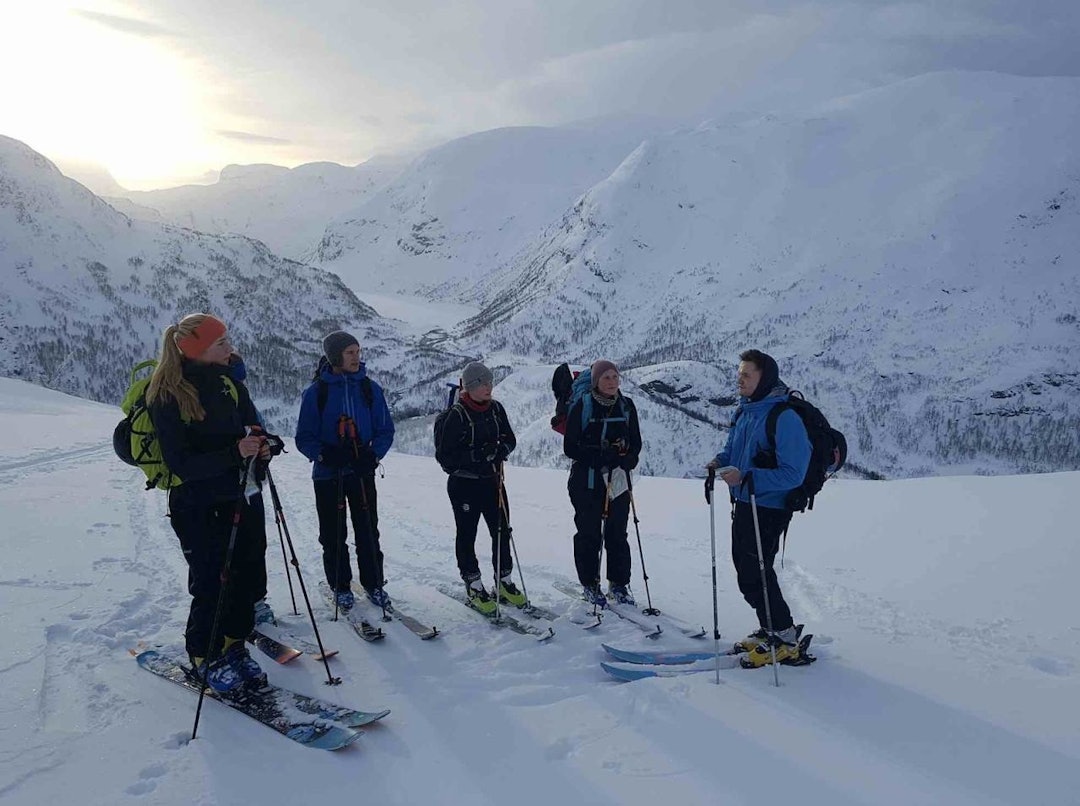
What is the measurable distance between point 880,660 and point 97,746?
5661mm

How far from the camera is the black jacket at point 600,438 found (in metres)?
6.14

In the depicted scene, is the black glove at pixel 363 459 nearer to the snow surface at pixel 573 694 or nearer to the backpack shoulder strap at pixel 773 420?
the snow surface at pixel 573 694

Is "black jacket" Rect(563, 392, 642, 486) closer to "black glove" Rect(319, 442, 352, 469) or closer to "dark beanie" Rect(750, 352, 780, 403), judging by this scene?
"dark beanie" Rect(750, 352, 780, 403)

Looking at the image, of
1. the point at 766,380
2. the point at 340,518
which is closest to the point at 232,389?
the point at 340,518

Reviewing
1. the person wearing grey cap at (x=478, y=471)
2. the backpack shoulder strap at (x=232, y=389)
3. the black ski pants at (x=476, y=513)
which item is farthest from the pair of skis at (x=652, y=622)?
the backpack shoulder strap at (x=232, y=389)

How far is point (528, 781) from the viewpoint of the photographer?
12.6 feet

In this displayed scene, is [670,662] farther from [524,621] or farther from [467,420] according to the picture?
[467,420]

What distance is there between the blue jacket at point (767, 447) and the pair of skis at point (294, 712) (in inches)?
122

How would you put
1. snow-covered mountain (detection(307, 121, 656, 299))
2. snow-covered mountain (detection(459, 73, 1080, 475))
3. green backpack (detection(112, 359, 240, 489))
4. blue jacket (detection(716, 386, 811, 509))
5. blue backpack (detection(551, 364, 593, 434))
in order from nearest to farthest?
1. green backpack (detection(112, 359, 240, 489))
2. blue jacket (detection(716, 386, 811, 509))
3. blue backpack (detection(551, 364, 593, 434))
4. snow-covered mountain (detection(459, 73, 1080, 475))
5. snow-covered mountain (detection(307, 121, 656, 299))

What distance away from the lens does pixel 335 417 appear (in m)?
5.89

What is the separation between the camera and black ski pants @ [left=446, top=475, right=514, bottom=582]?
A: 6273mm

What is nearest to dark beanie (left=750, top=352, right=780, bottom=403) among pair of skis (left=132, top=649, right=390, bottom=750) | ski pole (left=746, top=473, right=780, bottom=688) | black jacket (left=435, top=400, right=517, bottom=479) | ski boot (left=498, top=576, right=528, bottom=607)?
ski pole (left=746, top=473, right=780, bottom=688)

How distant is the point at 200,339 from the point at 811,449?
4369 mm

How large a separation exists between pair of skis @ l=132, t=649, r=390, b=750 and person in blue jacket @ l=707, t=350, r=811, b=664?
9.51ft
